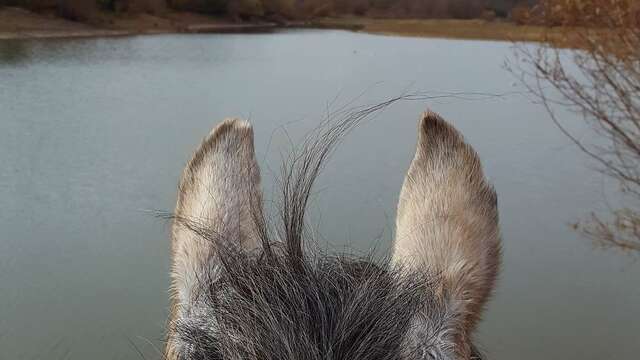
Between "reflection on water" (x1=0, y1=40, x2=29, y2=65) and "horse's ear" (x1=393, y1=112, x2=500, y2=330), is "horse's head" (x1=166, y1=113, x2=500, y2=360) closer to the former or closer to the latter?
"horse's ear" (x1=393, y1=112, x2=500, y2=330)

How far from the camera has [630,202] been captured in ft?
24.0

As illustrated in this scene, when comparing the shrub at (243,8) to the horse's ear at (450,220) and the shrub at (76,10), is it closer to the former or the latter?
the shrub at (76,10)

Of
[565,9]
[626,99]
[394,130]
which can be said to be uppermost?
[565,9]

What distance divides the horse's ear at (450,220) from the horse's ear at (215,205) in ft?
0.97

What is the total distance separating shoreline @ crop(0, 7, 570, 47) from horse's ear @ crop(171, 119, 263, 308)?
51.0 feet

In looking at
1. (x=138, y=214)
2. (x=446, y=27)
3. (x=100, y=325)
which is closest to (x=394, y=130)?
(x=138, y=214)

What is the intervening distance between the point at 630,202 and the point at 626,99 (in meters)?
2.48

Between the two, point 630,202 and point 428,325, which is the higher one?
point 428,325

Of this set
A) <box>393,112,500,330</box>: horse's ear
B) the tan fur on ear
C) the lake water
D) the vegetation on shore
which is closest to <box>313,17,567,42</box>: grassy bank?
the vegetation on shore

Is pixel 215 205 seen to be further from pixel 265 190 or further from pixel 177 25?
pixel 177 25

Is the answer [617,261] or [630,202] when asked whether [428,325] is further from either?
[630,202]

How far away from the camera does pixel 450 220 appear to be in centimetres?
121

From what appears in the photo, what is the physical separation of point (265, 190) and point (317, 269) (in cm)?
140

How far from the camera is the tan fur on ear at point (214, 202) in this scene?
1167 mm
